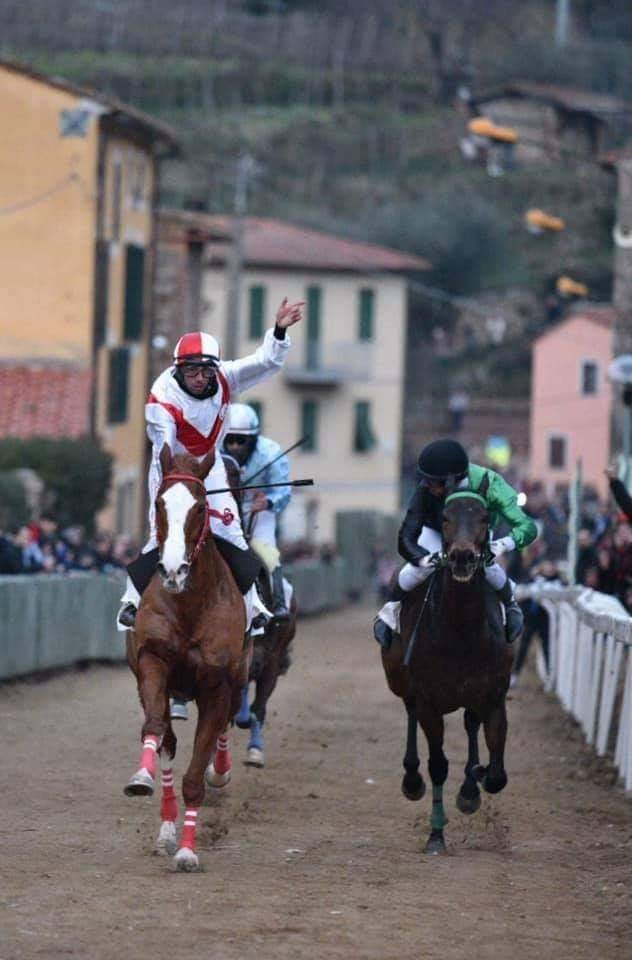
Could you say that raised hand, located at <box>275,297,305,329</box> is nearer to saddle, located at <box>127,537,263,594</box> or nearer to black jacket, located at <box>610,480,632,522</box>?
saddle, located at <box>127,537,263,594</box>

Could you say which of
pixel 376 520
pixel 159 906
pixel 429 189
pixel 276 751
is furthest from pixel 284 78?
pixel 159 906

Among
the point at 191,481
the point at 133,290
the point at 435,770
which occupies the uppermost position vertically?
the point at 133,290

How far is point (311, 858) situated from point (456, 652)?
1346mm

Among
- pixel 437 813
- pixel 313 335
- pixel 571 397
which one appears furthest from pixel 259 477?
pixel 571 397

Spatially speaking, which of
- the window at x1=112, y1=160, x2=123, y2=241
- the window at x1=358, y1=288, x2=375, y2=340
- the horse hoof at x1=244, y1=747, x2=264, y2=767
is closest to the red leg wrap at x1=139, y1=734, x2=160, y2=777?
the horse hoof at x1=244, y1=747, x2=264, y2=767

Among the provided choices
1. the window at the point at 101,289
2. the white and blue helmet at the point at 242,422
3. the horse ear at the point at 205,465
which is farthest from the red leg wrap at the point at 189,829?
the window at the point at 101,289

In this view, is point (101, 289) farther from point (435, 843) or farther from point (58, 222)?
point (435, 843)

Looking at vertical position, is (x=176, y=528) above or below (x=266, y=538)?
above

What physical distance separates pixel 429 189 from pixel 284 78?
12.9 meters

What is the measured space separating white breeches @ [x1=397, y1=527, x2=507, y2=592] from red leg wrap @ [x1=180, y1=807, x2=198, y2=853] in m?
1.96

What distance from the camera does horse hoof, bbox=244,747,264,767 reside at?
45.6 feet

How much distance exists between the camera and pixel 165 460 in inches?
405

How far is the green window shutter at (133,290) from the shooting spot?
141 ft

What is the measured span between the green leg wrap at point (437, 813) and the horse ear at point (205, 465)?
2282 mm
